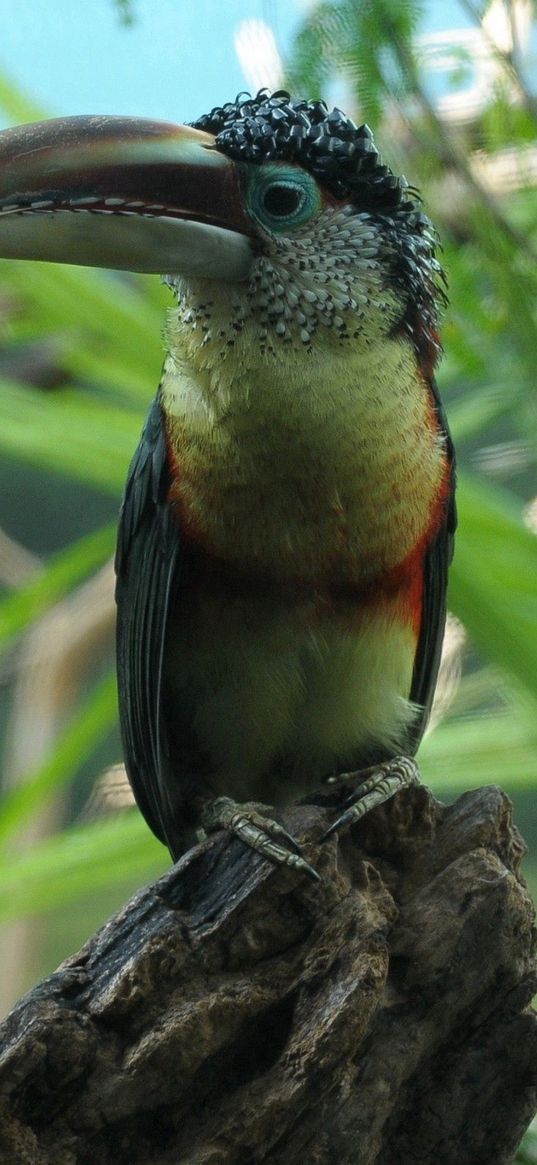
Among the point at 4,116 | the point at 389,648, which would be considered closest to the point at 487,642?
the point at 389,648

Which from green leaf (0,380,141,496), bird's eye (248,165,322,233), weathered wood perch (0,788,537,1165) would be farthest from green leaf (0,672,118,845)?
bird's eye (248,165,322,233)

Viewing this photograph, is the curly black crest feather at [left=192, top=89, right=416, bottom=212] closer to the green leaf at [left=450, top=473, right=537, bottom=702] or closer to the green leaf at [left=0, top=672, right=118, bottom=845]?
the green leaf at [left=450, top=473, right=537, bottom=702]

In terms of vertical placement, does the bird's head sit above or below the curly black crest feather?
below

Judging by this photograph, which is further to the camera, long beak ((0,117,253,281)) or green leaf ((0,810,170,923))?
green leaf ((0,810,170,923))

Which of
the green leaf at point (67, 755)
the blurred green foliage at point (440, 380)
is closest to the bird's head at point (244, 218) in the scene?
the blurred green foliage at point (440, 380)

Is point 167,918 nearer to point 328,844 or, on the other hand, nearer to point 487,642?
point 328,844
